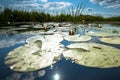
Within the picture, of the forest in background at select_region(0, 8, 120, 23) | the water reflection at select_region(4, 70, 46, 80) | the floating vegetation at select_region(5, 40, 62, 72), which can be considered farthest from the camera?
the forest in background at select_region(0, 8, 120, 23)

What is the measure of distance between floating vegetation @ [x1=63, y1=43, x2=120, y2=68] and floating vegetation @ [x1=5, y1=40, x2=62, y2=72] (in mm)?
312

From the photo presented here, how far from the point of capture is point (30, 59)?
2564 mm

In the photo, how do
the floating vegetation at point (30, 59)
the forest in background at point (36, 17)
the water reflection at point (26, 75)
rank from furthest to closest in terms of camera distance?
the forest in background at point (36, 17)
the floating vegetation at point (30, 59)
the water reflection at point (26, 75)

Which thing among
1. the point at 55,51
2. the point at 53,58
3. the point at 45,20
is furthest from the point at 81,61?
the point at 45,20

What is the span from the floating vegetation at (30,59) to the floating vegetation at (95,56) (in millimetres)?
312

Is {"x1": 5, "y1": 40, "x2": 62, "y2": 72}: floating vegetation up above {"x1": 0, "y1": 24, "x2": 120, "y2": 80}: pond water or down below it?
above

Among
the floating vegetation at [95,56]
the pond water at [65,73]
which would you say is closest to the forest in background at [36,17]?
the floating vegetation at [95,56]

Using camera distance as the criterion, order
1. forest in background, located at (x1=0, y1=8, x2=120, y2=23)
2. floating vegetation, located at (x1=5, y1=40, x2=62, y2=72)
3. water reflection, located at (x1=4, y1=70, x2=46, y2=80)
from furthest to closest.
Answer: forest in background, located at (x1=0, y1=8, x2=120, y2=23) < floating vegetation, located at (x1=5, y1=40, x2=62, y2=72) < water reflection, located at (x1=4, y1=70, x2=46, y2=80)

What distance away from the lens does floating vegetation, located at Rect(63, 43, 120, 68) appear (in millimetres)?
2385

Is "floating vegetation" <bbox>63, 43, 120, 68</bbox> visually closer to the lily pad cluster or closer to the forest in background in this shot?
the lily pad cluster

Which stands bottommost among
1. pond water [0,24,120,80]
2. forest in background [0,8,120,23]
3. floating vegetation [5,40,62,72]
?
pond water [0,24,120,80]

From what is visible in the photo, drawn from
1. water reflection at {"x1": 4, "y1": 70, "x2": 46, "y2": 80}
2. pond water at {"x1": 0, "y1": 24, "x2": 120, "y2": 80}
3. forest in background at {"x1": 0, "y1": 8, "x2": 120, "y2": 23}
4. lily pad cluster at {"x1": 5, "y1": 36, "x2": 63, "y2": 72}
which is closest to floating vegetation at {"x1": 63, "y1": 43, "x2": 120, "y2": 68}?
pond water at {"x1": 0, "y1": 24, "x2": 120, "y2": 80}

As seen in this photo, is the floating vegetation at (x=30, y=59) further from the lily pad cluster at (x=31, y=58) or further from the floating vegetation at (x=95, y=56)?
the floating vegetation at (x=95, y=56)

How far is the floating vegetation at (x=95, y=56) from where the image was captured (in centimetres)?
238
